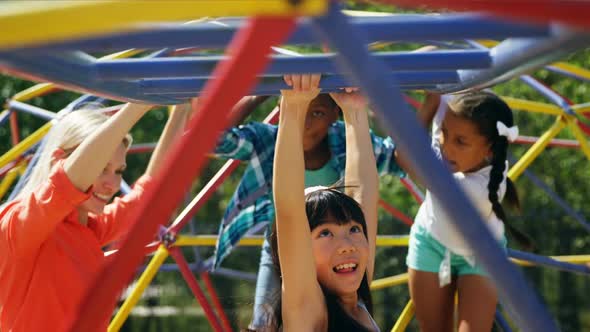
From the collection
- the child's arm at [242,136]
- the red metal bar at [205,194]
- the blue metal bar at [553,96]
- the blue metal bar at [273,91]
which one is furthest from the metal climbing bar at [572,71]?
the blue metal bar at [273,91]

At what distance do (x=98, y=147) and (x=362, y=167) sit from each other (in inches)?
34.1

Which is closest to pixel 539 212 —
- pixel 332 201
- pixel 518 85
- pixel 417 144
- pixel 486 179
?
pixel 518 85

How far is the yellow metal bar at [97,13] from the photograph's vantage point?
1.31 meters

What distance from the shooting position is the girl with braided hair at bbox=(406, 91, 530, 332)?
149 inches

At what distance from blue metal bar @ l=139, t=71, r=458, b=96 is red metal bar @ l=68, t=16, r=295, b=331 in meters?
1.05

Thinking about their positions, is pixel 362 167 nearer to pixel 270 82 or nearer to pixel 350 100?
pixel 350 100

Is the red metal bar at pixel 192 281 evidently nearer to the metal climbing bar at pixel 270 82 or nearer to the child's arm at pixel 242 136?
the child's arm at pixel 242 136

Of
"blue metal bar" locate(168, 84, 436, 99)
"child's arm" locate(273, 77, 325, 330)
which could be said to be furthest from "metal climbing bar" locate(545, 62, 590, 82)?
"child's arm" locate(273, 77, 325, 330)

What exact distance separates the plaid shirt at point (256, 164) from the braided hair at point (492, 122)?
409 mm

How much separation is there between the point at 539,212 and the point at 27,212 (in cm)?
804

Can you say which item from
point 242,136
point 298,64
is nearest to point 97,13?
point 298,64

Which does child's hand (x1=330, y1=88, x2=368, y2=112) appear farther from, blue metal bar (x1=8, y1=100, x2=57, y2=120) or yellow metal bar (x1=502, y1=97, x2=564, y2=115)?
blue metal bar (x1=8, y1=100, x2=57, y2=120)

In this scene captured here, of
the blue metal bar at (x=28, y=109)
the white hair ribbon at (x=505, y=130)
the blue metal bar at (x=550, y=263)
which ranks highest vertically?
the white hair ribbon at (x=505, y=130)

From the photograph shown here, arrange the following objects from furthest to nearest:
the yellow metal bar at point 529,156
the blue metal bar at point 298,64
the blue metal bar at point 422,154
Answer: the yellow metal bar at point 529,156
the blue metal bar at point 298,64
the blue metal bar at point 422,154
